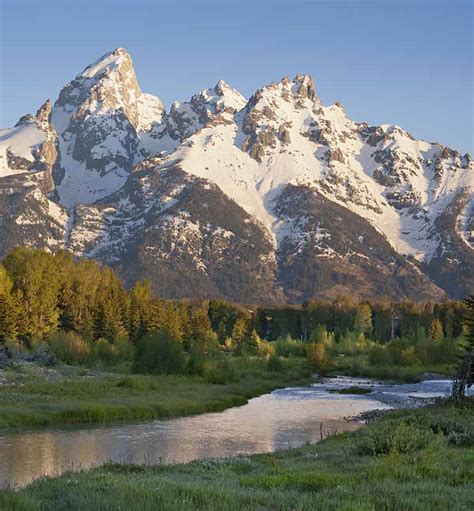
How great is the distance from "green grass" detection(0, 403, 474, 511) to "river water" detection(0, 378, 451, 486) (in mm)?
5441

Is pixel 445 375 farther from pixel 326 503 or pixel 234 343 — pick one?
pixel 326 503

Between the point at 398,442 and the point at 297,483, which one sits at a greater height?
the point at 398,442

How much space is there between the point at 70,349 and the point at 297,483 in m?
77.7

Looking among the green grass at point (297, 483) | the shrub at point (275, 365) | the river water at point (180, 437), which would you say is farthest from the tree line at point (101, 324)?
the green grass at point (297, 483)

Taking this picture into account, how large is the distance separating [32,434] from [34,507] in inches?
1168

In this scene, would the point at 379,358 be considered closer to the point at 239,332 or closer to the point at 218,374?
the point at 239,332

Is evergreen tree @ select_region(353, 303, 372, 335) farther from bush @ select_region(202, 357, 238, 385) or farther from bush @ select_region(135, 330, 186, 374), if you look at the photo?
bush @ select_region(135, 330, 186, 374)

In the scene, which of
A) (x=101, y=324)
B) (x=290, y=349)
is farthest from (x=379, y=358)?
(x=101, y=324)

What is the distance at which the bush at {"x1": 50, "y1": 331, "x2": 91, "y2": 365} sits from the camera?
308 feet

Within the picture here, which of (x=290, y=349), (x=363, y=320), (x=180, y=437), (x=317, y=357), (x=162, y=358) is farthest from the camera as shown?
(x=363, y=320)

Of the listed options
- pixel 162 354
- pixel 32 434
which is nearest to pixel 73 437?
pixel 32 434

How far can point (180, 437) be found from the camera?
147 ft

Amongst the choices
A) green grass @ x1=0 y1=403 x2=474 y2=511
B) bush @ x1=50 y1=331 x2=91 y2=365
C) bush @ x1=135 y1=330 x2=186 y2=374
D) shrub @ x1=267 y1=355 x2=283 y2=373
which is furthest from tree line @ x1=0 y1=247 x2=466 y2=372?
green grass @ x1=0 y1=403 x2=474 y2=511

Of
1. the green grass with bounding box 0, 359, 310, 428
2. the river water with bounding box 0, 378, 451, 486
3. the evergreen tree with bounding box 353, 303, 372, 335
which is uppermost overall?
the evergreen tree with bounding box 353, 303, 372, 335
